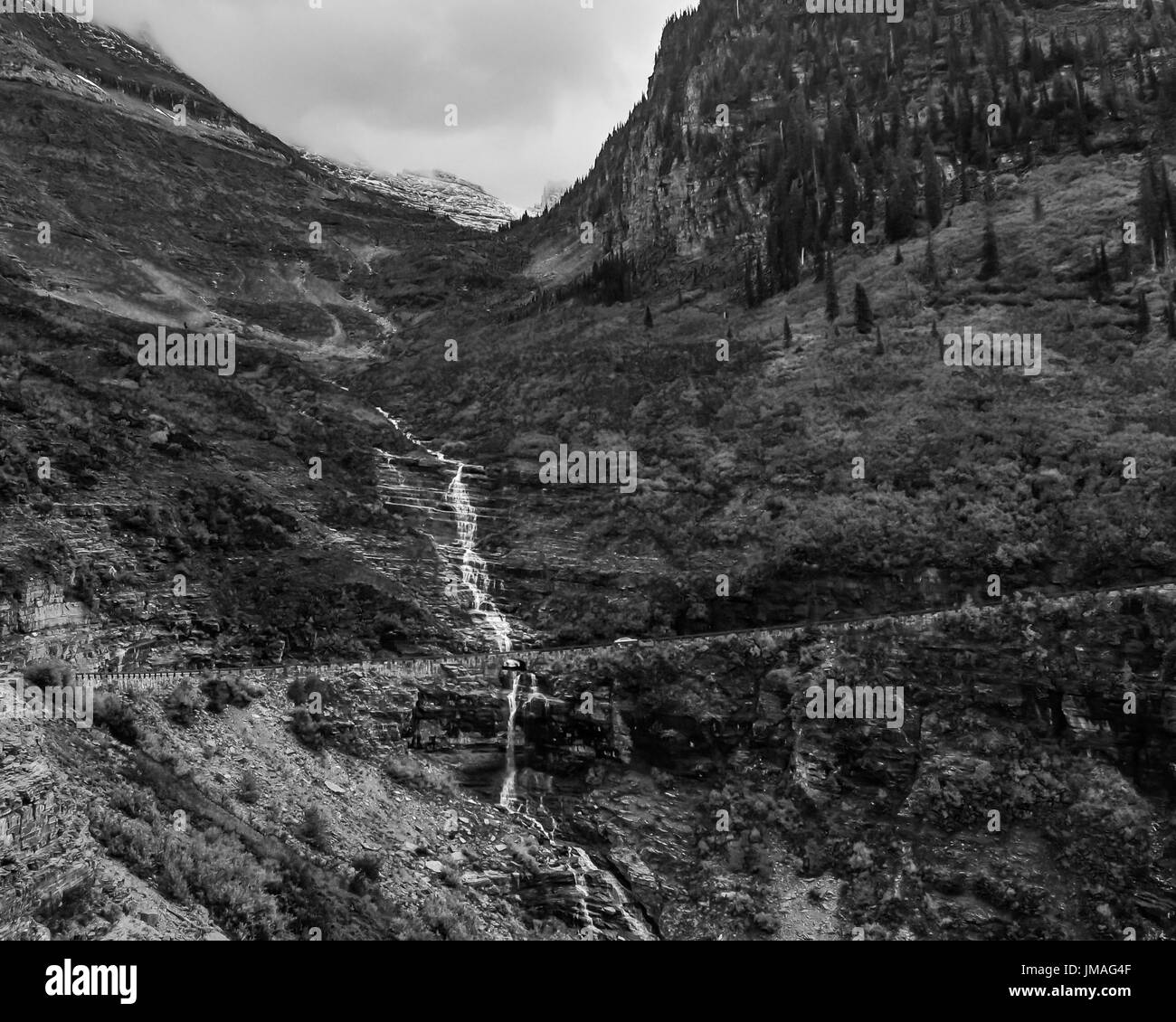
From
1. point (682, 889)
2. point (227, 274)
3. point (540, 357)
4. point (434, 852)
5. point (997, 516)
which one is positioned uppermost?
point (227, 274)

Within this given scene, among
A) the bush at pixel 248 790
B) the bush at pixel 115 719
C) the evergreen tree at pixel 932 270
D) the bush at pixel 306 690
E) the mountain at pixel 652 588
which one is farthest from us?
the evergreen tree at pixel 932 270

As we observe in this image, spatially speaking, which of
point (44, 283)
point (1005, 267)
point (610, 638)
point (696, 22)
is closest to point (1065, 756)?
point (610, 638)

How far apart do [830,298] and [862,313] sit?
381 centimetres

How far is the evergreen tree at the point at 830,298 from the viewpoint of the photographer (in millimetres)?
55844

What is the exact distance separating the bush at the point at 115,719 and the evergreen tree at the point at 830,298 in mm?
48383

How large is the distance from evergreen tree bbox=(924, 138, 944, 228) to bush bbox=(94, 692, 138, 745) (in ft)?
210

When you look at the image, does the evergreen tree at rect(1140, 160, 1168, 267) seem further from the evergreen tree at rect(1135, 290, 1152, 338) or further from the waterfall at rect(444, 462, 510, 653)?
the waterfall at rect(444, 462, 510, 653)

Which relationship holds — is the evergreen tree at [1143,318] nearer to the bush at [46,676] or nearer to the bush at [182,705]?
the bush at [182,705]

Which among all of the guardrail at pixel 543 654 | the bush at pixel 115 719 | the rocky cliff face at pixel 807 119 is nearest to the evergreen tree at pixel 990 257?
the rocky cliff face at pixel 807 119

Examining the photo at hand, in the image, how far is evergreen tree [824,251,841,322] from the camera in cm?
5584

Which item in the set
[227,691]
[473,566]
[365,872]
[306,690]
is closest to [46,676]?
[227,691]

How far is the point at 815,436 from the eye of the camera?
140 ft

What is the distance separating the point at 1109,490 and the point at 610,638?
20.7 m
